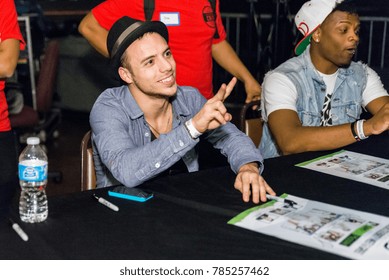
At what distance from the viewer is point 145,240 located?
1386mm

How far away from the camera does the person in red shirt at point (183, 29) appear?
2678mm

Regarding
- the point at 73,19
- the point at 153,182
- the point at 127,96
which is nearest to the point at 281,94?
the point at 127,96

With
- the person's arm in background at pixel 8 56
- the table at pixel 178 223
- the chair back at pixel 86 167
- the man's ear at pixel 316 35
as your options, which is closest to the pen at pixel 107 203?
the table at pixel 178 223

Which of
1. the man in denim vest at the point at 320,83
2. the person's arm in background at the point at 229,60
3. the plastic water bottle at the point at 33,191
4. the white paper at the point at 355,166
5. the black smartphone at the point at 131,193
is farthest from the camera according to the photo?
the person's arm in background at the point at 229,60

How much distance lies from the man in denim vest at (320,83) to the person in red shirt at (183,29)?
0.32 m

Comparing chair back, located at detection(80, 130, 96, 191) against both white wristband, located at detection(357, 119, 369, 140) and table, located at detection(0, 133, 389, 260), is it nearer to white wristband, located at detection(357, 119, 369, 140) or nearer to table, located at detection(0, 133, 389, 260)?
table, located at detection(0, 133, 389, 260)

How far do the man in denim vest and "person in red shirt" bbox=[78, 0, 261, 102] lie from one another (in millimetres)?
324

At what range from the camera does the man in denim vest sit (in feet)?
7.99

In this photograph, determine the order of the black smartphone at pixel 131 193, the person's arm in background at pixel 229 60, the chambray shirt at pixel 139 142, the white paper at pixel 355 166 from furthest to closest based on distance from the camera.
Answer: the person's arm in background at pixel 229 60 → the white paper at pixel 355 166 → the chambray shirt at pixel 139 142 → the black smartphone at pixel 131 193

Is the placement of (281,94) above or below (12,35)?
below

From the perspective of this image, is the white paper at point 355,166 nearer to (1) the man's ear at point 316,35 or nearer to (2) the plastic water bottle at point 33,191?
(1) the man's ear at point 316,35

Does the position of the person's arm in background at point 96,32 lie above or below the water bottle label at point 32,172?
above

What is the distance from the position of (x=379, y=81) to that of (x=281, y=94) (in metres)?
0.64
